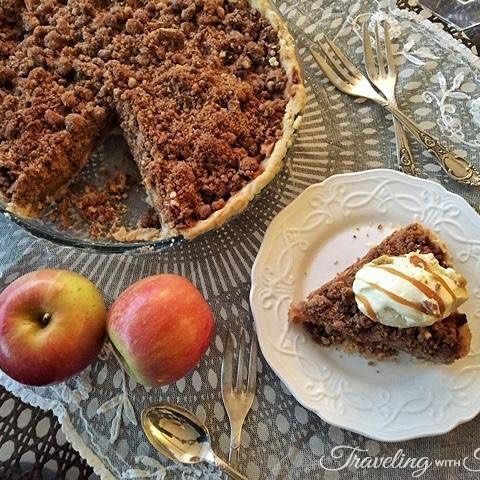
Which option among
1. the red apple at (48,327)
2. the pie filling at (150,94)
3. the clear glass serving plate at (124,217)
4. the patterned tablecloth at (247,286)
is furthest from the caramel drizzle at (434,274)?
the red apple at (48,327)

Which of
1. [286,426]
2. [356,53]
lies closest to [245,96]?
[356,53]

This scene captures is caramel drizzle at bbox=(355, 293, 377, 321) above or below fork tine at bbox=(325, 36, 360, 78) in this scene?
below

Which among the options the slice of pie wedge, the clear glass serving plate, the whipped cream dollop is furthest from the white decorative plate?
the clear glass serving plate

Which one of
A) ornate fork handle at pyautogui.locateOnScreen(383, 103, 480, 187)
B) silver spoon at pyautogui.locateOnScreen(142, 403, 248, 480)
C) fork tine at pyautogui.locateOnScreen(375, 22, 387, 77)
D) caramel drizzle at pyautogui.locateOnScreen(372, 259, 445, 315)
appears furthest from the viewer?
fork tine at pyautogui.locateOnScreen(375, 22, 387, 77)

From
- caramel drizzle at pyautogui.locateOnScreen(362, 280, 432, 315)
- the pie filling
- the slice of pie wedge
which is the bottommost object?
the slice of pie wedge

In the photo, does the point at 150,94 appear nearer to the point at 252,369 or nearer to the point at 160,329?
the point at 160,329

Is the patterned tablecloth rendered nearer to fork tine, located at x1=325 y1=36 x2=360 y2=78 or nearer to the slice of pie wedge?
fork tine, located at x1=325 y1=36 x2=360 y2=78
